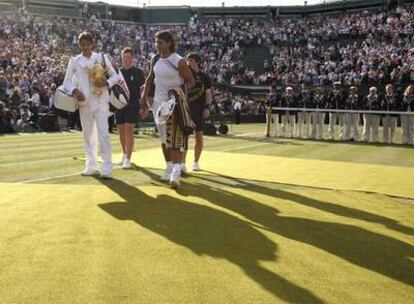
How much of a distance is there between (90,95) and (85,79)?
22 centimetres

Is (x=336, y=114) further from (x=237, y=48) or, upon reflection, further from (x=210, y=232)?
(x=237, y=48)

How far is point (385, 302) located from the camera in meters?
3.30

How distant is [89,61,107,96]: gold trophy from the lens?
7.79m

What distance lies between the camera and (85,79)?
786cm

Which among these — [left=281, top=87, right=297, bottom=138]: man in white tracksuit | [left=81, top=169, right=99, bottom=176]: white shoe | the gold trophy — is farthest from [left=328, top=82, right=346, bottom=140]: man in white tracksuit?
the gold trophy

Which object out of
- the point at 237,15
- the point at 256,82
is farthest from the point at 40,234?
the point at 237,15

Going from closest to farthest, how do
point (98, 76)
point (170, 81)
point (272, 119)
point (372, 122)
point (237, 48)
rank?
point (170, 81)
point (98, 76)
point (372, 122)
point (272, 119)
point (237, 48)

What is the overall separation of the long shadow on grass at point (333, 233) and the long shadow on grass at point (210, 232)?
0.31 m

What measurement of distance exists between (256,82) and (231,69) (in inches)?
104

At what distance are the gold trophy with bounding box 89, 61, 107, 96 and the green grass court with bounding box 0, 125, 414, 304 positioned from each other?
4.09ft

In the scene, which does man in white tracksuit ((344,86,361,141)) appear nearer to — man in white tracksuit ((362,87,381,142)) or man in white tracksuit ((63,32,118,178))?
man in white tracksuit ((362,87,381,142))

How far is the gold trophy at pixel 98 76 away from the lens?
7.79m

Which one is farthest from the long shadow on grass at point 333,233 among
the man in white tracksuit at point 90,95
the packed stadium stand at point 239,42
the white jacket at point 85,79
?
the packed stadium stand at point 239,42

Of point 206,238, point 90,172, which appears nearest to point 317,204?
point 206,238
